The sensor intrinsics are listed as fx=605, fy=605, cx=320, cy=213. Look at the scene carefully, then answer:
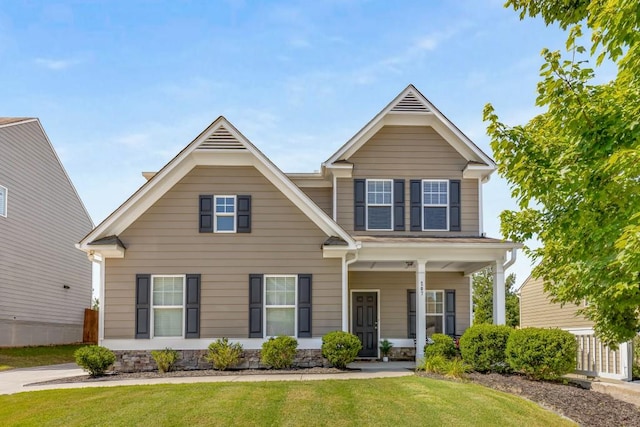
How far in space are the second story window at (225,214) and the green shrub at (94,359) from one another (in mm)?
3984

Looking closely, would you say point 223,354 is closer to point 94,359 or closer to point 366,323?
point 94,359

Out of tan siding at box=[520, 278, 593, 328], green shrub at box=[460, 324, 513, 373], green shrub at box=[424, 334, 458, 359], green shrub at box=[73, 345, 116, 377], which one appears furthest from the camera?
tan siding at box=[520, 278, 593, 328]

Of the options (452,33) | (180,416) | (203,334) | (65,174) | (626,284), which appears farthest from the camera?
(65,174)

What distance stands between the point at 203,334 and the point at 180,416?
19.2ft

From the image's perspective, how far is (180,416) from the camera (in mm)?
9469

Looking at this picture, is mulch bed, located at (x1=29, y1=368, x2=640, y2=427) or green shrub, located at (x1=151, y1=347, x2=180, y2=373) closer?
mulch bed, located at (x1=29, y1=368, x2=640, y2=427)

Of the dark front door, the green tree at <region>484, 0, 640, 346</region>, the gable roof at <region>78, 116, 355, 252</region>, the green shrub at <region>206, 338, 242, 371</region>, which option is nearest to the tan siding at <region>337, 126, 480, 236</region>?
the gable roof at <region>78, 116, 355, 252</region>

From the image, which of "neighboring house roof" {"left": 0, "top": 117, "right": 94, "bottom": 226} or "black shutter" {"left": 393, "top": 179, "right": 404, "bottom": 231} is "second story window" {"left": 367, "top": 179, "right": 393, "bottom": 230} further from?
"neighboring house roof" {"left": 0, "top": 117, "right": 94, "bottom": 226}

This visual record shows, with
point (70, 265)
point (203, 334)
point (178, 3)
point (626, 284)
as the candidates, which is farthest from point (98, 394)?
point (70, 265)

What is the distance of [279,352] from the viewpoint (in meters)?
14.6

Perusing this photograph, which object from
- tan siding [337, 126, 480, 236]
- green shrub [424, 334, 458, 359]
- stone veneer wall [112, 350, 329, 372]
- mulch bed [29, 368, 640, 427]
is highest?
tan siding [337, 126, 480, 236]

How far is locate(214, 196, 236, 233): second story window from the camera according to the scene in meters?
15.7

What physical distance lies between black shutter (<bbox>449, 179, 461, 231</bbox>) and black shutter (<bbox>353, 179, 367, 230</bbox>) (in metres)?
2.52

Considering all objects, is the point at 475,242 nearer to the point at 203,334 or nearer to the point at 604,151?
the point at 203,334
